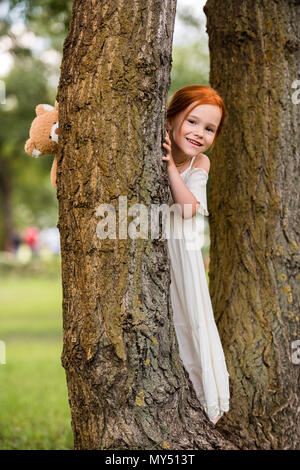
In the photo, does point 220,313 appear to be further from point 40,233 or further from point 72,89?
point 40,233

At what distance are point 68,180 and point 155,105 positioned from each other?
0.50 m

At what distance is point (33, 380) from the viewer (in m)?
6.50

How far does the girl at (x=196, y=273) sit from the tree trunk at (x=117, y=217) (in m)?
0.25

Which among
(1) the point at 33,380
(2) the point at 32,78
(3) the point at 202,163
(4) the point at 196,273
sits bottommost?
(1) the point at 33,380

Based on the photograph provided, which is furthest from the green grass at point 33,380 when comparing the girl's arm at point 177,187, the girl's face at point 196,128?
the girl's face at point 196,128

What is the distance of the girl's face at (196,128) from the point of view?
2768 mm

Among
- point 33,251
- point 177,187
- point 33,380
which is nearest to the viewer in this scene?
point 177,187

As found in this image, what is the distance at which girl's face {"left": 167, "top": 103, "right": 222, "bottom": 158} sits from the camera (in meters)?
2.77

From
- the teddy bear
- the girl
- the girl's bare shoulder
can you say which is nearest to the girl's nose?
the girl

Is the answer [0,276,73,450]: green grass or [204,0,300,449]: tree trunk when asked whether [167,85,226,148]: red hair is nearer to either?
[204,0,300,449]: tree trunk

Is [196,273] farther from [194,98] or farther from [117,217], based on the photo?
[194,98]

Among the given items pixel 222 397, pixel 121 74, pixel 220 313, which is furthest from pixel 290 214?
pixel 121 74

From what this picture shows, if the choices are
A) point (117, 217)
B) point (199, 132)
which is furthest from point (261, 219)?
point (117, 217)

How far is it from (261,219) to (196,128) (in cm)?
70
